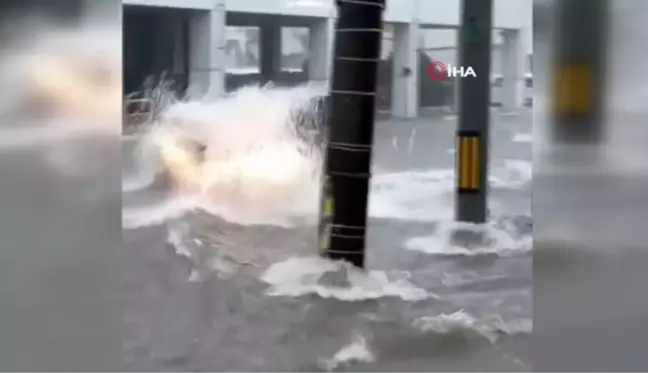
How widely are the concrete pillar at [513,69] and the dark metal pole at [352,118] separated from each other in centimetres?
30

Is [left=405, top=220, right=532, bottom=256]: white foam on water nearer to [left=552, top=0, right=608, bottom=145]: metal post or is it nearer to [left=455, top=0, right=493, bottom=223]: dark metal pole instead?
[left=455, top=0, right=493, bottom=223]: dark metal pole

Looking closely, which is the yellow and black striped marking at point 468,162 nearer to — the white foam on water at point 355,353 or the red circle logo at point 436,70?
the red circle logo at point 436,70

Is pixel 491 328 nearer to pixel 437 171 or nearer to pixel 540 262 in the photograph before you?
pixel 540 262

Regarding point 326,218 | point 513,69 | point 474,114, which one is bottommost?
point 326,218

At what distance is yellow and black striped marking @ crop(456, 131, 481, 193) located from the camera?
1901mm

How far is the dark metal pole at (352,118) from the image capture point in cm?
184

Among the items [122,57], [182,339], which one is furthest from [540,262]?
[122,57]

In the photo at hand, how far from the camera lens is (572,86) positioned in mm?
2000

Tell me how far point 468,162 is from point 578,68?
0.38 m

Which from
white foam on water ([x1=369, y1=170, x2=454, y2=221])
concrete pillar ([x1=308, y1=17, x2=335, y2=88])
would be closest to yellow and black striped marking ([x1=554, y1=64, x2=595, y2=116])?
white foam on water ([x1=369, y1=170, x2=454, y2=221])

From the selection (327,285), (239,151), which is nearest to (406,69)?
(239,151)

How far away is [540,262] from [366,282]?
45 centimetres

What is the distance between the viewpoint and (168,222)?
183cm

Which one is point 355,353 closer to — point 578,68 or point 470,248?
point 470,248
